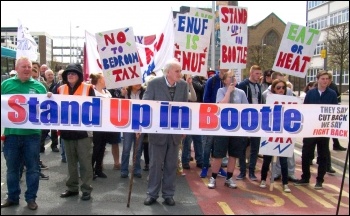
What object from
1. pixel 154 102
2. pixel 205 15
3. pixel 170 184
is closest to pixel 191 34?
pixel 205 15

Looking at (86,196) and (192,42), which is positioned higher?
(192,42)

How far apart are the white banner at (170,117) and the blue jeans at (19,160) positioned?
193 millimetres

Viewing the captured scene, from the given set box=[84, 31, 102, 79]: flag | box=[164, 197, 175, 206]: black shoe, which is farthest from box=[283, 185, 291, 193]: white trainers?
box=[84, 31, 102, 79]: flag

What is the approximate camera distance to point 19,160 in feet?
16.8

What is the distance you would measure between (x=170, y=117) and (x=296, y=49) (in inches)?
120

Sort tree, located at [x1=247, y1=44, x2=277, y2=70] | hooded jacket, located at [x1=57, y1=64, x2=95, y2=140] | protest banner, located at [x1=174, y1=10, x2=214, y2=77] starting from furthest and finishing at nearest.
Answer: tree, located at [x1=247, y1=44, x2=277, y2=70] → protest banner, located at [x1=174, y1=10, x2=214, y2=77] → hooded jacket, located at [x1=57, y1=64, x2=95, y2=140]

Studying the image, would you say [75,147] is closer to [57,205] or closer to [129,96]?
[57,205]

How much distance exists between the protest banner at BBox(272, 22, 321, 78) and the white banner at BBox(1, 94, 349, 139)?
5.29 feet

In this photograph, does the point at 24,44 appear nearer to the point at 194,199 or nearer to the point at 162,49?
the point at 162,49

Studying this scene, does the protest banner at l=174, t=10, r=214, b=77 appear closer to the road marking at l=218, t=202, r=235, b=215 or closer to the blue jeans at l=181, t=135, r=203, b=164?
the blue jeans at l=181, t=135, r=203, b=164

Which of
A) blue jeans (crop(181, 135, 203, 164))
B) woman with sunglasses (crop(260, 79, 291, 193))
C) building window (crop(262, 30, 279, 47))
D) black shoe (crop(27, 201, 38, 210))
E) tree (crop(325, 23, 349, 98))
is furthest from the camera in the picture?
building window (crop(262, 30, 279, 47))

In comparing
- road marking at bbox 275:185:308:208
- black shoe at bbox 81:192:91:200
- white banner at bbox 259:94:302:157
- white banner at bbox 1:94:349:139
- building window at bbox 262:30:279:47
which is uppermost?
building window at bbox 262:30:279:47

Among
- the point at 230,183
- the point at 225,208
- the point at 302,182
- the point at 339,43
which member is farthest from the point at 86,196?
the point at 339,43

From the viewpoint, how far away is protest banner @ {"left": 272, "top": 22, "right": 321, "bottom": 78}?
7102 millimetres
